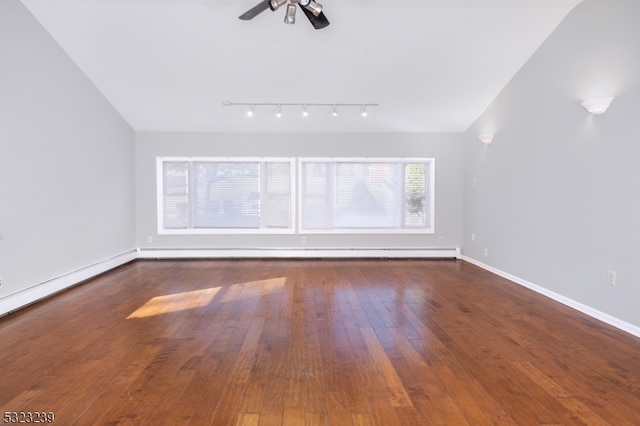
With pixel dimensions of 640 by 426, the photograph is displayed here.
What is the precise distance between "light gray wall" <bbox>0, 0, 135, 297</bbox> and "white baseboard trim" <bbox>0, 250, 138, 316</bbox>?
2.6 inches

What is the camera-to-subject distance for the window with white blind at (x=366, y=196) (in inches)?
260

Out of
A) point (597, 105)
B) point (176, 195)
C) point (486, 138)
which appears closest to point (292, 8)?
point (597, 105)

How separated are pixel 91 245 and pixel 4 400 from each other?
3.32 metres

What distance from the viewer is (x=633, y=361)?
2.56 meters

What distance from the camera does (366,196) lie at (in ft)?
22.0

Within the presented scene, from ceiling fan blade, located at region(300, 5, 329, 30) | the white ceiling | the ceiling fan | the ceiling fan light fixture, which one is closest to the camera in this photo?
the ceiling fan

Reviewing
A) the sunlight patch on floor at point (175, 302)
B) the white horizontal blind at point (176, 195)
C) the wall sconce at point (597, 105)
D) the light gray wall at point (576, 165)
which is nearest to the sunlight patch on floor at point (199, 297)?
the sunlight patch on floor at point (175, 302)

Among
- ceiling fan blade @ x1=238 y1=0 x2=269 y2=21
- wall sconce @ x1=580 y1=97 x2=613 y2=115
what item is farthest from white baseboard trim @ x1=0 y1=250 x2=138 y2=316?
wall sconce @ x1=580 y1=97 x2=613 y2=115

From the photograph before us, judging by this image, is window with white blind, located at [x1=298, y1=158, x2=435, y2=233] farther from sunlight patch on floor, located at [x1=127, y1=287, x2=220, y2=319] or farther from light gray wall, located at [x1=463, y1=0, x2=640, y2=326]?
sunlight patch on floor, located at [x1=127, y1=287, x2=220, y2=319]

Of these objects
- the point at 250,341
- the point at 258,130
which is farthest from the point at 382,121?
the point at 250,341

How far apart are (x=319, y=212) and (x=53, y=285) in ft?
13.4

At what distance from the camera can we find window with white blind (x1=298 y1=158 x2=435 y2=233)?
6605 millimetres

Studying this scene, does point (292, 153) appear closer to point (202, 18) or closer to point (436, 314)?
point (202, 18)

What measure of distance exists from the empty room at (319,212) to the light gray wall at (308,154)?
39 millimetres
